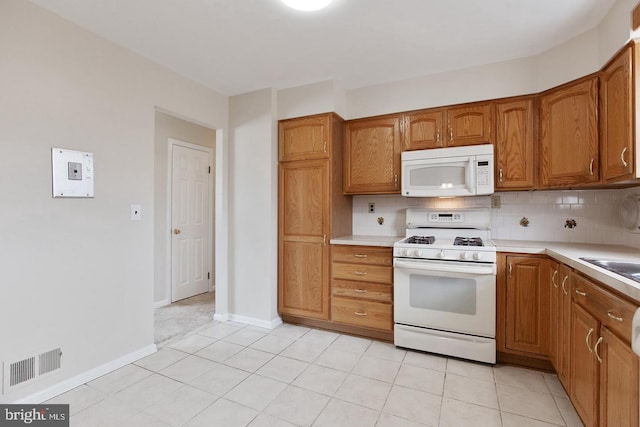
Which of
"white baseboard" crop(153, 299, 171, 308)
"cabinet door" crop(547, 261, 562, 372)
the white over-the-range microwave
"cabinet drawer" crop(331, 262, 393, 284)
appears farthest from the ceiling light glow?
"white baseboard" crop(153, 299, 171, 308)

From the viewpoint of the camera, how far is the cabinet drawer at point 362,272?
2756 mm

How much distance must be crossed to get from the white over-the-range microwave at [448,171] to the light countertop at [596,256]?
56cm

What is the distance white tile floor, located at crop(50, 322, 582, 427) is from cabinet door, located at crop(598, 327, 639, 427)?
55 cm

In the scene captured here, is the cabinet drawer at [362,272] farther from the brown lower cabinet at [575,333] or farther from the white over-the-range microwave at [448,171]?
the brown lower cabinet at [575,333]

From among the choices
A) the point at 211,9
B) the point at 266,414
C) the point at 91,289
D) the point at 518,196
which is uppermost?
the point at 211,9

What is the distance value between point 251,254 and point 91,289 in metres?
1.39

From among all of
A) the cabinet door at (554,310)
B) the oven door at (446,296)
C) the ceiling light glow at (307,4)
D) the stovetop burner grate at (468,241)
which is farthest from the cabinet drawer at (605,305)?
the ceiling light glow at (307,4)

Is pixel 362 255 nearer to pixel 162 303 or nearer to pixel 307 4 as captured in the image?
pixel 307 4

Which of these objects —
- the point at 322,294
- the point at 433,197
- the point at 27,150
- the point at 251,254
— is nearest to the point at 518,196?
the point at 433,197

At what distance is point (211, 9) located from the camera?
1.96 metres

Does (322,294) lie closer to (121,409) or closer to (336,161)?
(336,161)

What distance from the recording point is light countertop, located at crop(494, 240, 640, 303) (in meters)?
1.17

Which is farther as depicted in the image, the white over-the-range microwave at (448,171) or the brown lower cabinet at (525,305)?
the white over-the-range microwave at (448,171)

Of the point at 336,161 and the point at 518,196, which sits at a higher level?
the point at 336,161
